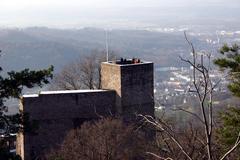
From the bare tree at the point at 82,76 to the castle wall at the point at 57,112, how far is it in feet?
17.0

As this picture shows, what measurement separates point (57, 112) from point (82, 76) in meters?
6.37

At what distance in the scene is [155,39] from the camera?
7181 cm

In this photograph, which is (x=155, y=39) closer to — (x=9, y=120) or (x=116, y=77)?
(x=116, y=77)

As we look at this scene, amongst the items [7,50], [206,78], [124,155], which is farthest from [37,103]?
[7,50]

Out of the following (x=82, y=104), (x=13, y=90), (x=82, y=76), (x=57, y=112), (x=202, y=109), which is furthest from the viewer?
(x=82, y=76)

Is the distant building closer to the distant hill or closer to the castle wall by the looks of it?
the castle wall

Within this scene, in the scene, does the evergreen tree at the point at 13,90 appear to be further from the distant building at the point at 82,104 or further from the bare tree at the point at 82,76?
the bare tree at the point at 82,76

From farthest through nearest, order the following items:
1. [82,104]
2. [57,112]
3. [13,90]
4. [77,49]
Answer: [77,49] → [82,104] → [57,112] → [13,90]

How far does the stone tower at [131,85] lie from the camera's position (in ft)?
64.1

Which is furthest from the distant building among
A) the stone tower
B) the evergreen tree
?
the evergreen tree

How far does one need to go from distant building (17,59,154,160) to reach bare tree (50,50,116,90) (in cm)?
509

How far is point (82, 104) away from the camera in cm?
Answer: 1967

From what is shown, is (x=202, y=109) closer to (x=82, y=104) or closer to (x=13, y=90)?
(x=13, y=90)

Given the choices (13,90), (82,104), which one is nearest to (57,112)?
(82,104)
